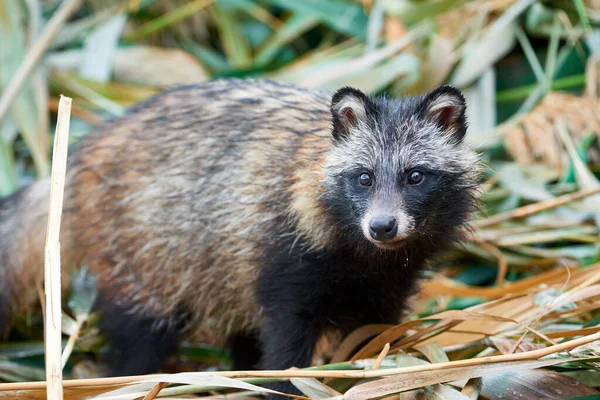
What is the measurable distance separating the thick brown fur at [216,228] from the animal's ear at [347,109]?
96mm

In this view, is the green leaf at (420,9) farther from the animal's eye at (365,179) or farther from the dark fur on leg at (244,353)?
the animal's eye at (365,179)

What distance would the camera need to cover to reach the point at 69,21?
9.16 metres

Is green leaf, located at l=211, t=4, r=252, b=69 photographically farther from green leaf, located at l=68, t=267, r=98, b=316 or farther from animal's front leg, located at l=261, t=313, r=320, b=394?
animal's front leg, located at l=261, t=313, r=320, b=394

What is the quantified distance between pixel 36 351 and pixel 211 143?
75.9 inches

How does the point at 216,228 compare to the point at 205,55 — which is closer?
the point at 216,228

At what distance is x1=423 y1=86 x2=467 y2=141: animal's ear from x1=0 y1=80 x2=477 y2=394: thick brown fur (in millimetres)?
53

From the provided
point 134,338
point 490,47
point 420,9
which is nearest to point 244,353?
point 134,338

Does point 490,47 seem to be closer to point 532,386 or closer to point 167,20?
point 167,20

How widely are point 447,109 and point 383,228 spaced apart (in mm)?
899

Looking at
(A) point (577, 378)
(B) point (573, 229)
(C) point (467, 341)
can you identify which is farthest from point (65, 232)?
(B) point (573, 229)

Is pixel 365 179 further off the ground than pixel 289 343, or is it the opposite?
pixel 365 179

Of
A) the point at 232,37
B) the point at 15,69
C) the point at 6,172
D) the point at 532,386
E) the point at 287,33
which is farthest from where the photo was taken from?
the point at 232,37

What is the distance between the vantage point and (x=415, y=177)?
171 inches

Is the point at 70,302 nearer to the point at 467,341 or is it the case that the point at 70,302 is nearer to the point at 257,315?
the point at 257,315
